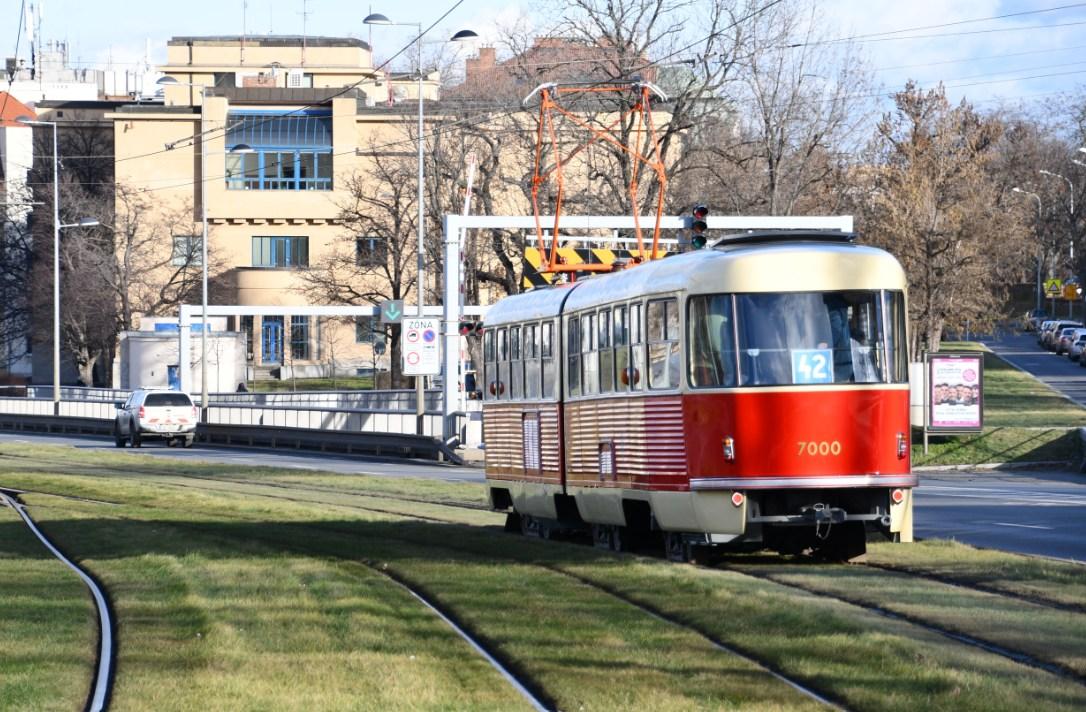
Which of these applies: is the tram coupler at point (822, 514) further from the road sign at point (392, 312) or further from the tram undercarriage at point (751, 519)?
the road sign at point (392, 312)

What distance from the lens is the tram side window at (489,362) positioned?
2342 centimetres

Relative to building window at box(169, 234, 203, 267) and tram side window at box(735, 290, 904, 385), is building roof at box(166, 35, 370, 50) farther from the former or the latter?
tram side window at box(735, 290, 904, 385)

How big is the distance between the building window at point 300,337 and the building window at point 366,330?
8.45 ft

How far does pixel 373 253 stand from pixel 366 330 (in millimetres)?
6462

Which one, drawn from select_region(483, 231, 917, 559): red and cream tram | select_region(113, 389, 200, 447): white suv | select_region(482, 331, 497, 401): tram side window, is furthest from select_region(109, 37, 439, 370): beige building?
select_region(483, 231, 917, 559): red and cream tram

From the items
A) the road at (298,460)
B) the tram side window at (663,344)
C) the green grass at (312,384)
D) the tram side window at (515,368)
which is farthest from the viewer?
the green grass at (312,384)

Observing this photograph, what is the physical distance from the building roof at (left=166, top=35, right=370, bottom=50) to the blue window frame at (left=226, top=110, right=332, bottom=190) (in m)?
16.0

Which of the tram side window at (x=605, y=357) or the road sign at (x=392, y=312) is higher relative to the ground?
the road sign at (x=392, y=312)

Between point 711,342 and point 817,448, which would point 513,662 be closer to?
point 817,448

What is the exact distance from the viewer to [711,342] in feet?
53.5

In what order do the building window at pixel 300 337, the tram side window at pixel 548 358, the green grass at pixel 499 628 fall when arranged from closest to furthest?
the green grass at pixel 499 628 → the tram side window at pixel 548 358 → the building window at pixel 300 337

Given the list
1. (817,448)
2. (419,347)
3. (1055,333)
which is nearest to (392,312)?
(419,347)

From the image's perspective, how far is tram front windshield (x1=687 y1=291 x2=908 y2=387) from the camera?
52.9 ft

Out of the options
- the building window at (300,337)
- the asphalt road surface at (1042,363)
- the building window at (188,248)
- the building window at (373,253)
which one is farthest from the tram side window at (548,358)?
the building window at (300,337)
